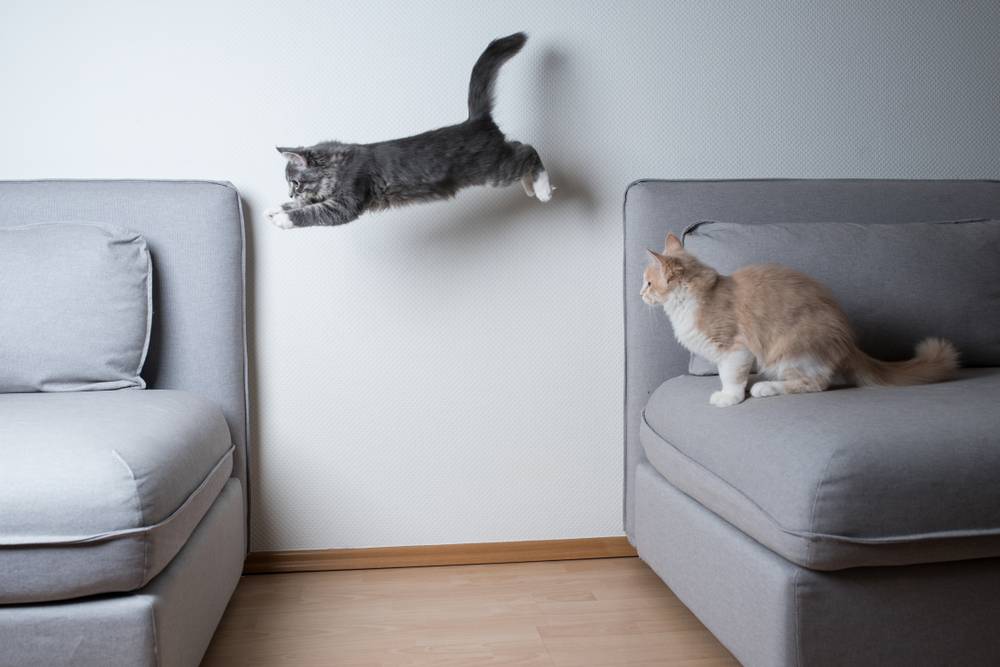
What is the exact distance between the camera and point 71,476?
3.50 ft

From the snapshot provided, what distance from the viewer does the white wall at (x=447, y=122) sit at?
189 cm

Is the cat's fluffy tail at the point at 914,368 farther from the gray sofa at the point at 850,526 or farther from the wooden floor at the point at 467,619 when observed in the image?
the wooden floor at the point at 467,619

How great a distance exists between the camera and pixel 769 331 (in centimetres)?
147

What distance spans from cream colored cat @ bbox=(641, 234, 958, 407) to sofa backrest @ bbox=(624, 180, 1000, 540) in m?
0.37

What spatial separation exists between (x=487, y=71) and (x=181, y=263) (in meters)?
0.84

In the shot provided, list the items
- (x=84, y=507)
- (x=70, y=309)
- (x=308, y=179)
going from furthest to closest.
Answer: (x=308, y=179) → (x=70, y=309) → (x=84, y=507)

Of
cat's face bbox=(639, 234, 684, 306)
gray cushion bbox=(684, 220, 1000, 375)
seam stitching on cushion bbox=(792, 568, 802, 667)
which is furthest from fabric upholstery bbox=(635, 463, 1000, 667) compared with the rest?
gray cushion bbox=(684, 220, 1000, 375)

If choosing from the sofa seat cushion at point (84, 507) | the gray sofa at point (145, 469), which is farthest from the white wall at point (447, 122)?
the sofa seat cushion at point (84, 507)

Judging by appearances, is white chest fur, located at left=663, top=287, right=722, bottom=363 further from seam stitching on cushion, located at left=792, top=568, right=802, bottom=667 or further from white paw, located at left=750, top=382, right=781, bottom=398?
seam stitching on cushion, located at left=792, top=568, right=802, bottom=667

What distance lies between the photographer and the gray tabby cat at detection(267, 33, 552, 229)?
1703mm

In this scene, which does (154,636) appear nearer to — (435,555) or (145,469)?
(145,469)

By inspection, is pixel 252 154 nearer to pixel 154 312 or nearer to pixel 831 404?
pixel 154 312

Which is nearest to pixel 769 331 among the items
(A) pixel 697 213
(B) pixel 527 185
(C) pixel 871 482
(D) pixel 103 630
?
(C) pixel 871 482

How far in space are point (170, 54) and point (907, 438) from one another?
5.80ft
